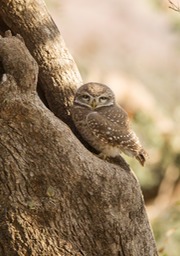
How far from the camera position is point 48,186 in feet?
18.3

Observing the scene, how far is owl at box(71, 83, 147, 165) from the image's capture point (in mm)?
6234

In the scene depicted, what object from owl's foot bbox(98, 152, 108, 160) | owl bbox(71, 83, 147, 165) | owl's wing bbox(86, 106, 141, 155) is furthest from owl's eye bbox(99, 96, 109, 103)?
owl's foot bbox(98, 152, 108, 160)

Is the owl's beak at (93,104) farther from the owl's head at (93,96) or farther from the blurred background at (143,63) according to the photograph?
the blurred background at (143,63)

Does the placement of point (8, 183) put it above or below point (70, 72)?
below

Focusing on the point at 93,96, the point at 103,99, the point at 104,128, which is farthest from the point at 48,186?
the point at 103,99

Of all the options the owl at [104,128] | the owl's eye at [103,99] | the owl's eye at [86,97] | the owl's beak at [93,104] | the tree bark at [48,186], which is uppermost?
the owl's eye at [103,99]

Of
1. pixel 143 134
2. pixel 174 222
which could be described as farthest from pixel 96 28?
pixel 174 222

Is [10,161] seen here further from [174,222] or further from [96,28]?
[96,28]

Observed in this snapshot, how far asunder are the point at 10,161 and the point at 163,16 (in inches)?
740

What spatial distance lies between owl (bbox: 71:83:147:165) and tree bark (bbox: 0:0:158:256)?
313mm

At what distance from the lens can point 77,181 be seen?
5656 millimetres

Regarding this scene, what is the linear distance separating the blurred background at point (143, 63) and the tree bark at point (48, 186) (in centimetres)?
615

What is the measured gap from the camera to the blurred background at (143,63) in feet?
44.7

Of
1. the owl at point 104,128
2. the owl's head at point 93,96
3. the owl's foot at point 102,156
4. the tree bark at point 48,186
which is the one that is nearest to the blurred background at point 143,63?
the owl's head at point 93,96
